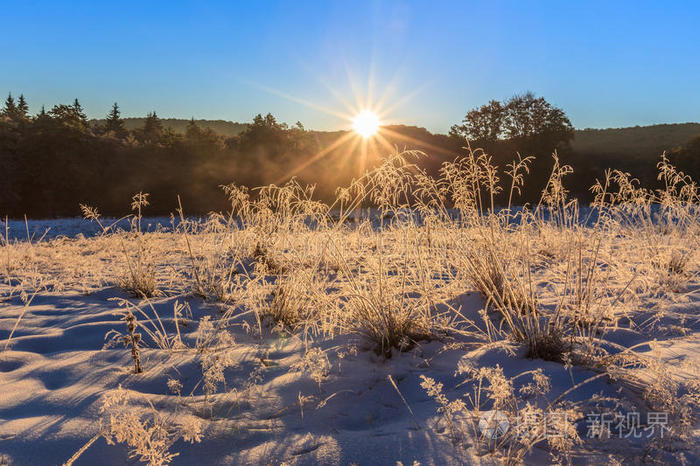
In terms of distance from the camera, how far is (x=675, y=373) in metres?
1.83

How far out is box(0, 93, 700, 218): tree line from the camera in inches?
743

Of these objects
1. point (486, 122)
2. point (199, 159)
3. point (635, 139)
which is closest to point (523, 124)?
point (486, 122)

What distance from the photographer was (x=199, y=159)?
21.2 meters

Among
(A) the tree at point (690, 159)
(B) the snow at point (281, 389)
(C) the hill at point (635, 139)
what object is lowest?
(B) the snow at point (281, 389)

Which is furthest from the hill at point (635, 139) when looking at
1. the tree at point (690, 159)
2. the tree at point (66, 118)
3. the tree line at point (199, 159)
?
the tree at point (66, 118)

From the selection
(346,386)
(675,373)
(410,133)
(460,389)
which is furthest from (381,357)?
(410,133)

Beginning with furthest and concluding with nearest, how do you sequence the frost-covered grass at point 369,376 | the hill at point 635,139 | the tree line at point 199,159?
the hill at point 635,139
the tree line at point 199,159
the frost-covered grass at point 369,376

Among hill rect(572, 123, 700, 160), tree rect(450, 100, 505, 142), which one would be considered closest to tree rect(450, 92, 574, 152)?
tree rect(450, 100, 505, 142)

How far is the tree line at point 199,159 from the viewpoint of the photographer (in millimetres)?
18875

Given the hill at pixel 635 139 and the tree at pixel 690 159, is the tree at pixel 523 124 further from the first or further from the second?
the hill at pixel 635 139

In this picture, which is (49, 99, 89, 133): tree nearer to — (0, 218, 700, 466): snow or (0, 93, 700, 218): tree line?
(0, 93, 700, 218): tree line

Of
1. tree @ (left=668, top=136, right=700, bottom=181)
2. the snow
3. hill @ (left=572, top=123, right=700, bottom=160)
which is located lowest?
the snow

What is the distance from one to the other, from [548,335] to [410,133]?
32634 millimetres

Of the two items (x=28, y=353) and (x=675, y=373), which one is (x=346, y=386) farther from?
(x=28, y=353)
